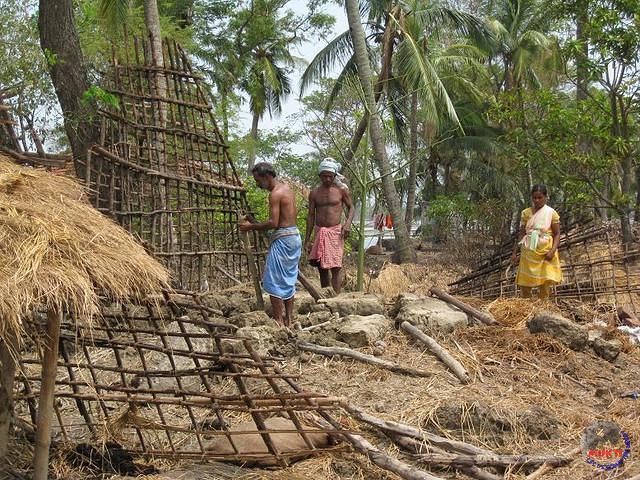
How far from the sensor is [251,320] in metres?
6.43

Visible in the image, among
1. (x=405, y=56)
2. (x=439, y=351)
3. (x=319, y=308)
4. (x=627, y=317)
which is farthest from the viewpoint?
(x=405, y=56)

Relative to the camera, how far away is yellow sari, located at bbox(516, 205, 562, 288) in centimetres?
749

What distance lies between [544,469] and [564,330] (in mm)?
2402

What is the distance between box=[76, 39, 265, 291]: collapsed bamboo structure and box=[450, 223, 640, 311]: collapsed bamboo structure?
10.8 ft

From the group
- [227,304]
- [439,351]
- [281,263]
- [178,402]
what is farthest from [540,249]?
[178,402]

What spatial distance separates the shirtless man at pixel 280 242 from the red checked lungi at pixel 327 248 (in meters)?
1.17

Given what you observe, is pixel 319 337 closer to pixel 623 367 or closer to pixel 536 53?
pixel 623 367

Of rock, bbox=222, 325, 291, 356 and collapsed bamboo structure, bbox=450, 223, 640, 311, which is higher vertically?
collapsed bamboo structure, bbox=450, 223, 640, 311

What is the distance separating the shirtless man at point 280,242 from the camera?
21.4 feet

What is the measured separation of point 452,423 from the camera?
502 centimetres

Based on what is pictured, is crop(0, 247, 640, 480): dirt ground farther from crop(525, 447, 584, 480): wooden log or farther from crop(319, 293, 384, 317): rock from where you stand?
crop(319, 293, 384, 317): rock

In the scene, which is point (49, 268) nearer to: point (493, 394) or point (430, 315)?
point (493, 394)

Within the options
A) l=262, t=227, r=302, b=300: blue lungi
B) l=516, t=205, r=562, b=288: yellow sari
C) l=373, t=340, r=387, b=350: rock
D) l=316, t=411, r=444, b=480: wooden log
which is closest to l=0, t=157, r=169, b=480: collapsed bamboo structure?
l=316, t=411, r=444, b=480: wooden log

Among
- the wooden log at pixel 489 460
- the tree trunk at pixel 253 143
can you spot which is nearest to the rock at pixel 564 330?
the wooden log at pixel 489 460
